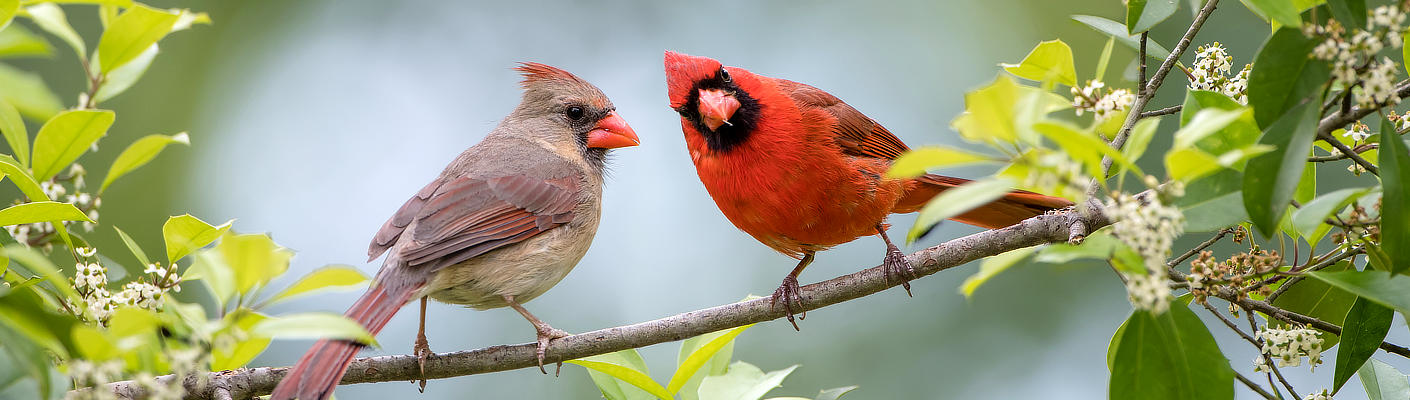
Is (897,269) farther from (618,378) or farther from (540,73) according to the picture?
(540,73)

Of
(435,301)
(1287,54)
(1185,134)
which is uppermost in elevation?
(1287,54)

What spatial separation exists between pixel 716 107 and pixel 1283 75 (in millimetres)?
1979

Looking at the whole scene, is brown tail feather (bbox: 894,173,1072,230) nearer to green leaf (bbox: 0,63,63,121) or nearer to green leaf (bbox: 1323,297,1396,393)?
green leaf (bbox: 1323,297,1396,393)

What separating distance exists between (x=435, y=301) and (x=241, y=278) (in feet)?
6.98

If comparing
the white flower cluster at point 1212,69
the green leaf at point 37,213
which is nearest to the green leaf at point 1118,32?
the white flower cluster at point 1212,69

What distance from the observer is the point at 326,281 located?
126 centimetres

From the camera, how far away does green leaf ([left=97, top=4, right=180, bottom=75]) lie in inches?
68.7

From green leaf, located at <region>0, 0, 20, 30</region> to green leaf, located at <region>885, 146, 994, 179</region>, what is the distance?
1.19 meters

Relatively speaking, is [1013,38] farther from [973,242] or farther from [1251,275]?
[1251,275]

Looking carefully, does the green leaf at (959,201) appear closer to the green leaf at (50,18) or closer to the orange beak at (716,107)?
the green leaf at (50,18)

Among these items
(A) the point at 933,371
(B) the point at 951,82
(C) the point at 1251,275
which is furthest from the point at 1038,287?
(C) the point at 1251,275

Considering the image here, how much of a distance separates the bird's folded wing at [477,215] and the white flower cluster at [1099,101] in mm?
1809

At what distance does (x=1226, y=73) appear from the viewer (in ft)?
7.02

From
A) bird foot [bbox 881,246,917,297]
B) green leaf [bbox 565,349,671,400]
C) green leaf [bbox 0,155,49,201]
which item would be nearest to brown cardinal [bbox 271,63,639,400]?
green leaf [bbox 565,349,671,400]
